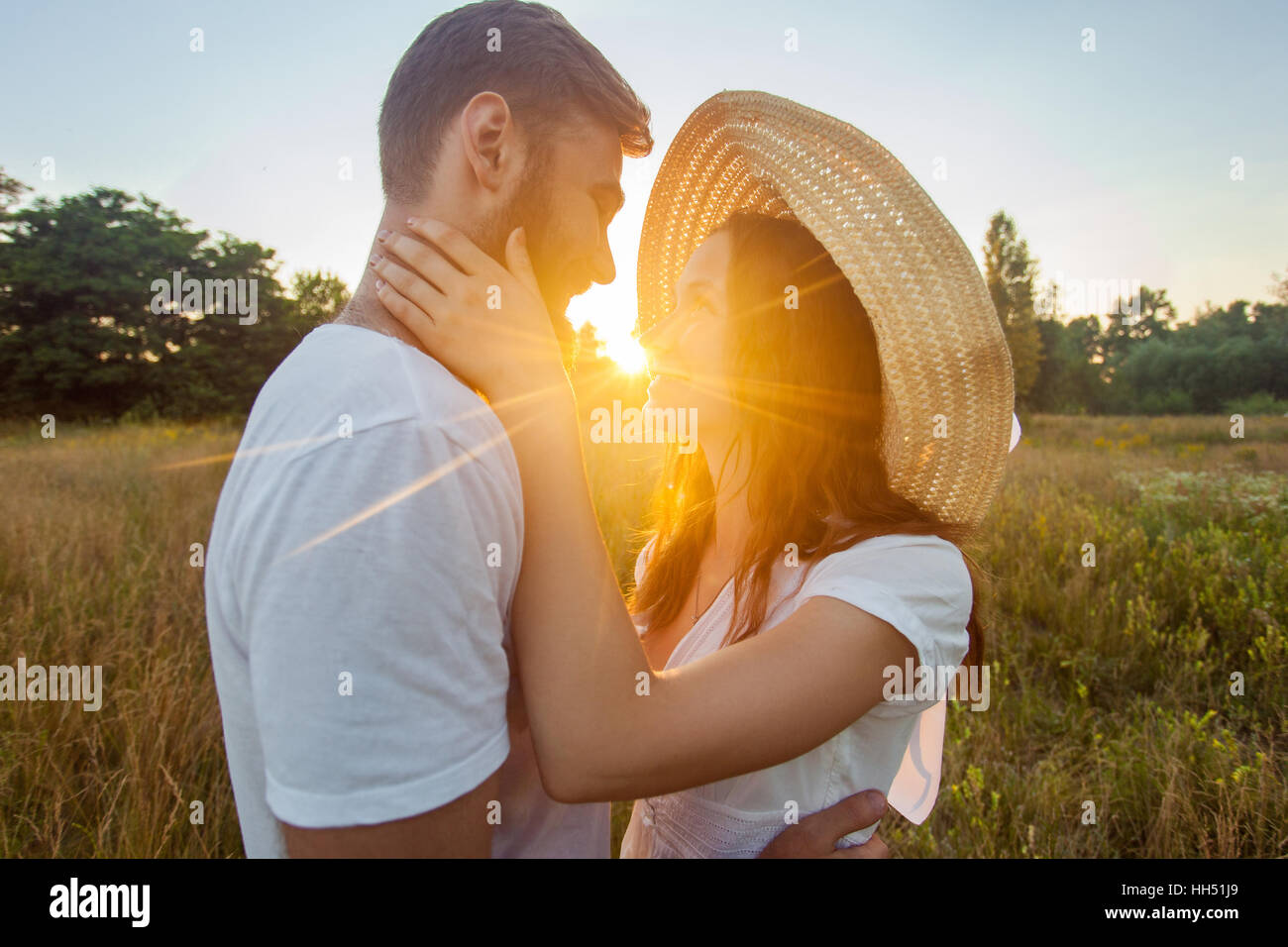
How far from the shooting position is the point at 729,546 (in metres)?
2.22

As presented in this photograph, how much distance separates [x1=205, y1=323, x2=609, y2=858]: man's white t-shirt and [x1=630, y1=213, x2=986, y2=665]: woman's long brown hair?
1.03m

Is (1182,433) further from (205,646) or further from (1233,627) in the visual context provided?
(205,646)

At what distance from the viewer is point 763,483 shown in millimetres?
2029

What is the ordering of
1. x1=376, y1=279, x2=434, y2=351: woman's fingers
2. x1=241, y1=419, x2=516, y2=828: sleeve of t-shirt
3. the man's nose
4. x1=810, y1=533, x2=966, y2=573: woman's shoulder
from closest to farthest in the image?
x1=241, y1=419, x2=516, y2=828: sleeve of t-shirt, x1=376, y1=279, x2=434, y2=351: woman's fingers, x1=810, y1=533, x2=966, y2=573: woman's shoulder, the man's nose

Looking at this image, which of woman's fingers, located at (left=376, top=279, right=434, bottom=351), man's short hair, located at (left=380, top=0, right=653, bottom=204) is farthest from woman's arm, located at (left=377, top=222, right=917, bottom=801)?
man's short hair, located at (left=380, top=0, right=653, bottom=204)

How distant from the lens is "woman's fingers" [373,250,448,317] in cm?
116

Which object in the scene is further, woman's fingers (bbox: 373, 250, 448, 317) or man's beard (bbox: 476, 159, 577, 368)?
man's beard (bbox: 476, 159, 577, 368)

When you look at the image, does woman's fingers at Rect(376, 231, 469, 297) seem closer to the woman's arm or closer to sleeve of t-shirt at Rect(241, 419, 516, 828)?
the woman's arm

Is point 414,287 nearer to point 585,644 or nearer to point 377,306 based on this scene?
point 377,306

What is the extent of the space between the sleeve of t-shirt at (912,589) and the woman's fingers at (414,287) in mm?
970

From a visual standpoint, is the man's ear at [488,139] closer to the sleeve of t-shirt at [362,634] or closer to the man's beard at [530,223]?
the man's beard at [530,223]

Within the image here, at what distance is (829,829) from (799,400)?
1.13 m
